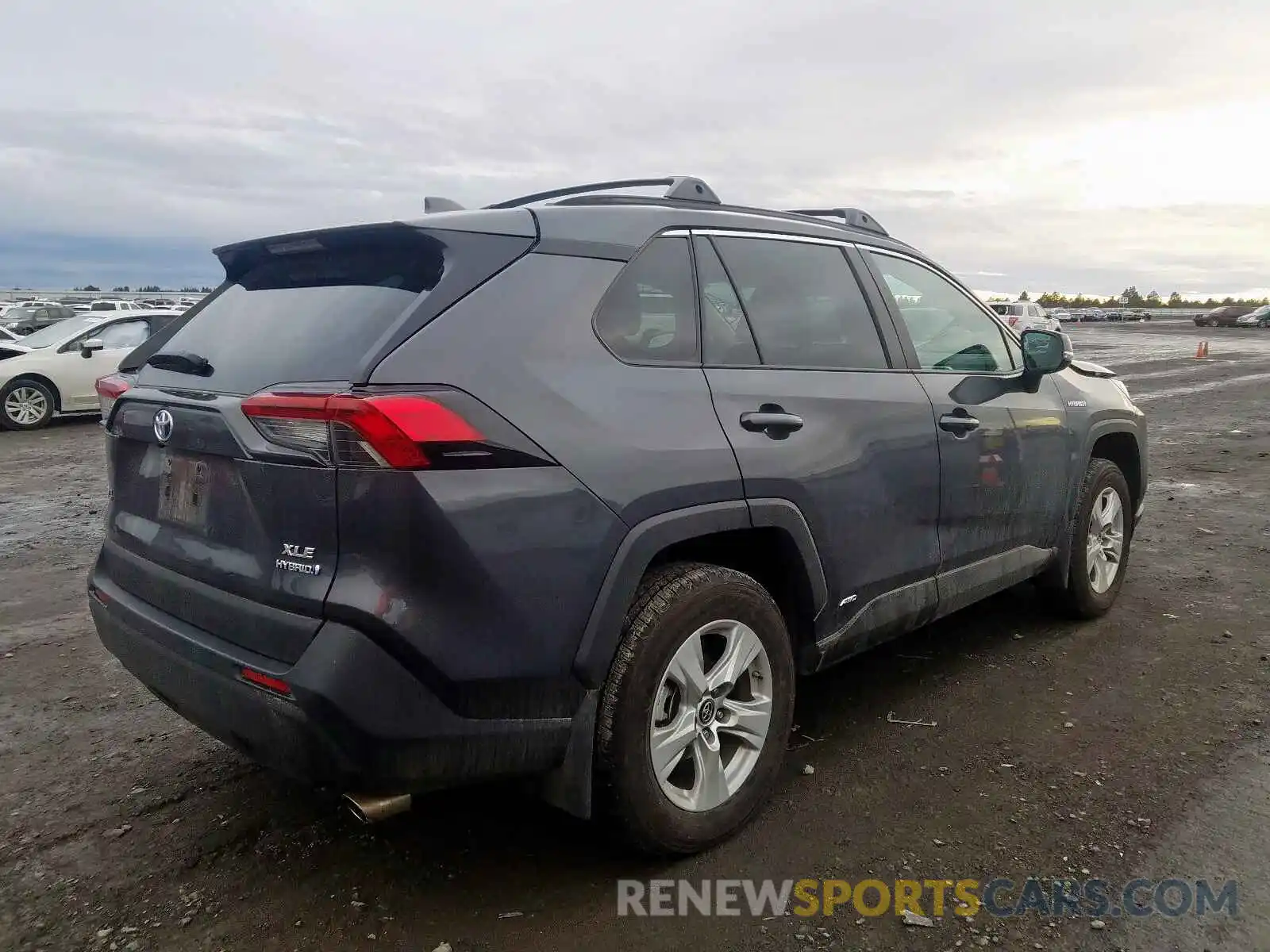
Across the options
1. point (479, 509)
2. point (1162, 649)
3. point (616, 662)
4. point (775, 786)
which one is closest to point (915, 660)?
point (1162, 649)

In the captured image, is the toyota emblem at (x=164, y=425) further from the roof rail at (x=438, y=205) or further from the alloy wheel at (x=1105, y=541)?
the alloy wheel at (x=1105, y=541)

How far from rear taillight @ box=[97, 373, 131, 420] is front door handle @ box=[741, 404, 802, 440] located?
1972 mm

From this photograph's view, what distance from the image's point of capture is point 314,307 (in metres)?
2.61

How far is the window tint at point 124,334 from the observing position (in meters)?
14.1

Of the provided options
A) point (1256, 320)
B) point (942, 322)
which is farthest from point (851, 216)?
point (1256, 320)

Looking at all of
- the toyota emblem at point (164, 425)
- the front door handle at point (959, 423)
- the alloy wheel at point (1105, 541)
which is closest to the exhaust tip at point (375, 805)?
the toyota emblem at point (164, 425)

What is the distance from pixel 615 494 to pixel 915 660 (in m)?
2.57

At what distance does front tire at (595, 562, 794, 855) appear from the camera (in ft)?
8.38

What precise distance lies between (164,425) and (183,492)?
0.20 m

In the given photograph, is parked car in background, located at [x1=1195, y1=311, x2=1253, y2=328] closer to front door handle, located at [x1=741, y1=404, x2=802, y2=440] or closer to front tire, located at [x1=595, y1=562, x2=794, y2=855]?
front door handle, located at [x1=741, y1=404, x2=802, y2=440]

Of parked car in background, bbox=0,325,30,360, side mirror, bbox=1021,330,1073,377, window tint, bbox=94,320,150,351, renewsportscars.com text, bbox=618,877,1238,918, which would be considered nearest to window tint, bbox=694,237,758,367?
renewsportscars.com text, bbox=618,877,1238,918

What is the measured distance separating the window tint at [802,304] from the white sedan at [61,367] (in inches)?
462

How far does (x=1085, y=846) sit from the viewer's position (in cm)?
287

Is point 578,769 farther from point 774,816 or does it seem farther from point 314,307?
point 314,307
